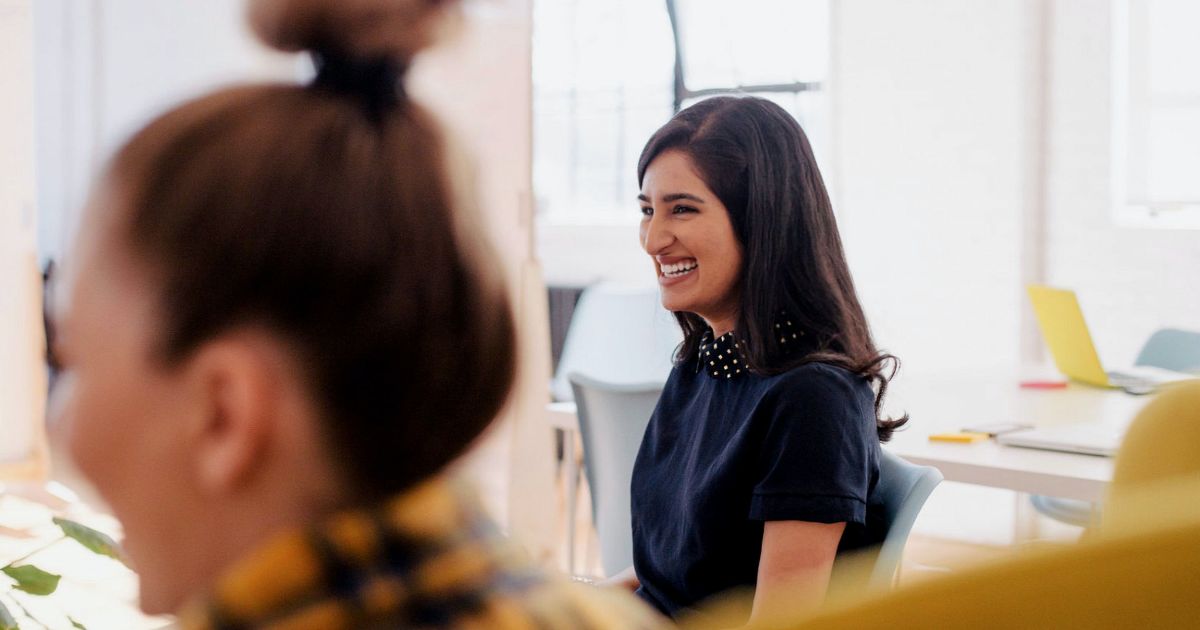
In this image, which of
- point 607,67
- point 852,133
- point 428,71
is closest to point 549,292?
point 607,67

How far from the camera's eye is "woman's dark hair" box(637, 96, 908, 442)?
164cm

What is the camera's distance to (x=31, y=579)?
3.17ft

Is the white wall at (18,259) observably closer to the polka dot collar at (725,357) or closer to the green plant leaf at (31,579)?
the polka dot collar at (725,357)

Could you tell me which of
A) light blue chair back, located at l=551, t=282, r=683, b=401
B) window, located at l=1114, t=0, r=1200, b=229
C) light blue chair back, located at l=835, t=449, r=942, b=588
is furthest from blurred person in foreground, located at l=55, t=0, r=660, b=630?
window, located at l=1114, t=0, r=1200, b=229

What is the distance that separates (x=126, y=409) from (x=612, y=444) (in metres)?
2.20

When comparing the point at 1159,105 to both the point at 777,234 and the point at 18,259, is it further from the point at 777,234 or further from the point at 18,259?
the point at 18,259

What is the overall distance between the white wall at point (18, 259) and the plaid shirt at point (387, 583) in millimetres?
6023

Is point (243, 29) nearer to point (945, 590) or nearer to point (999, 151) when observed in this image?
point (945, 590)

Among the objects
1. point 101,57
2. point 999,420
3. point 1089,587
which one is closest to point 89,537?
point 1089,587

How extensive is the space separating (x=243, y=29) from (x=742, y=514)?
1.09 metres

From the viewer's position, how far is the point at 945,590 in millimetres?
494

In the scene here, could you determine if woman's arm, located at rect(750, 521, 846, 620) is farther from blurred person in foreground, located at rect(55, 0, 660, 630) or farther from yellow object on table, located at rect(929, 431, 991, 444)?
yellow object on table, located at rect(929, 431, 991, 444)

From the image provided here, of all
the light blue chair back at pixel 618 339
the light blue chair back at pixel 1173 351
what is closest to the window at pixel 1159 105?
the light blue chair back at pixel 1173 351

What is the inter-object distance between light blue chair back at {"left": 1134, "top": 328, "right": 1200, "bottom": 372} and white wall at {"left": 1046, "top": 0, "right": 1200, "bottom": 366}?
34.1 inches
